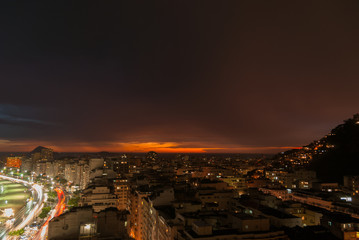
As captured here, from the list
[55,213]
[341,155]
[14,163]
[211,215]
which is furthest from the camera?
[14,163]

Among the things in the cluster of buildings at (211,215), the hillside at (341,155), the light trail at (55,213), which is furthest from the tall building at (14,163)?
the hillside at (341,155)

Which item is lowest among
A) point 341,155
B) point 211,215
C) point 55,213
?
point 55,213

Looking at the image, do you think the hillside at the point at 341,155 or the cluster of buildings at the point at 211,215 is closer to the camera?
the cluster of buildings at the point at 211,215

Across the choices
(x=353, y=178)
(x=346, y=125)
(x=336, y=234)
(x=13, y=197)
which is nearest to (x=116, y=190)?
(x=336, y=234)

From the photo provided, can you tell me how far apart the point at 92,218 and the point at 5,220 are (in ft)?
131

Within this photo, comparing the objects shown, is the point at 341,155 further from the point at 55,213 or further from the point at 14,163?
the point at 14,163

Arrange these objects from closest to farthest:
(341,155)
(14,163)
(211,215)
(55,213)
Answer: (211,215), (55,213), (341,155), (14,163)

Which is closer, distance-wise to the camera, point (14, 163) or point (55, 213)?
point (55, 213)

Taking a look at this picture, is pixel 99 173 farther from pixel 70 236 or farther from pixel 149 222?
pixel 70 236

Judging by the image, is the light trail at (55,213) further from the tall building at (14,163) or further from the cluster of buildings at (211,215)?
the tall building at (14,163)

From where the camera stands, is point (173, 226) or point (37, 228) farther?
point (37, 228)

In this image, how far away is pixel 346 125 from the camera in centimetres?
5909

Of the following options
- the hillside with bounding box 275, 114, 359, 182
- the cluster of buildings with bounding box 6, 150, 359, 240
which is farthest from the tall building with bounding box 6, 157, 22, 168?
the hillside with bounding box 275, 114, 359, 182

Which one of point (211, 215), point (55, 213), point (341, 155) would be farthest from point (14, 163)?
point (211, 215)
